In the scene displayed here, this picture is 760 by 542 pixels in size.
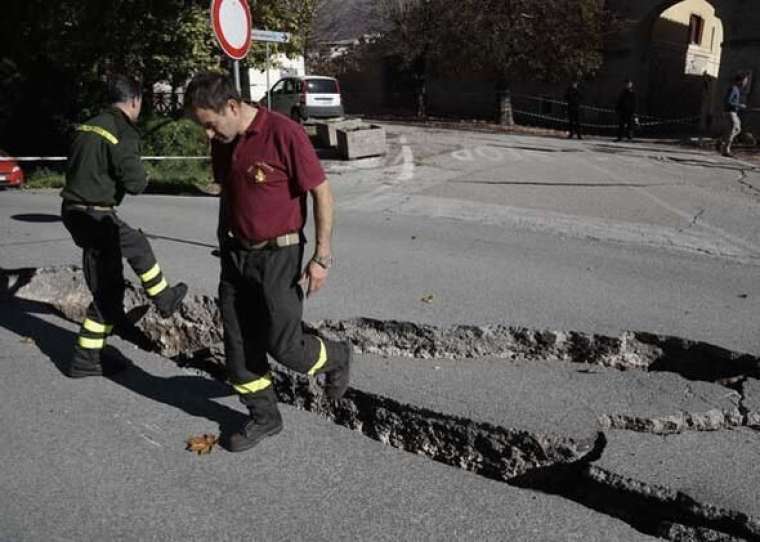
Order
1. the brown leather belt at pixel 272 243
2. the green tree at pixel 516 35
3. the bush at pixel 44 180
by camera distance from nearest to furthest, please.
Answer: the brown leather belt at pixel 272 243 < the bush at pixel 44 180 < the green tree at pixel 516 35

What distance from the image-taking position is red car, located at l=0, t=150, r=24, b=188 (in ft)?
44.9

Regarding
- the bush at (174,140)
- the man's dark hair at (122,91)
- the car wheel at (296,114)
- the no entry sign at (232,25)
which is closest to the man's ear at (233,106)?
the man's dark hair at (122,91)

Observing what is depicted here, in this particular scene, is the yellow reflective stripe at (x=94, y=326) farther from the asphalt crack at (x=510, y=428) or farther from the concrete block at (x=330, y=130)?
the concrete block at (x=330, y=130)

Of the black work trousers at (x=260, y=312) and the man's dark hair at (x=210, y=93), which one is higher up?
the man's dark hair at (x=210, y=93)

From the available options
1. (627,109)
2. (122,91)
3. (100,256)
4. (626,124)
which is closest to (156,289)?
(100,256)

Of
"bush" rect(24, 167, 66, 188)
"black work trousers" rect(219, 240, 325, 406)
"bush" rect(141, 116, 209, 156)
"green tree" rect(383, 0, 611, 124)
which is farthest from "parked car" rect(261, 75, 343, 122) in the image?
"black work trousers" rect(219, 240, 325, 406)

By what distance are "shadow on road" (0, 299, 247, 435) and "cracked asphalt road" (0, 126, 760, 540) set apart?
0.02 metres

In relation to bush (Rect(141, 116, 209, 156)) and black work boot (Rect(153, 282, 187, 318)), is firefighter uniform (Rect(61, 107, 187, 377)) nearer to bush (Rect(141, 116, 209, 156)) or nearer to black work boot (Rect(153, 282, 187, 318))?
Result: black work boot (Rect(153, 282, 187, 318))

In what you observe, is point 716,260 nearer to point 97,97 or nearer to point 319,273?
point 319,273

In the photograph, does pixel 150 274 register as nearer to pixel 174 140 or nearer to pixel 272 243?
pixel 272 243

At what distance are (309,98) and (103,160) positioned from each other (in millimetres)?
19323

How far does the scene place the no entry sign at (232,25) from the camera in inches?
288

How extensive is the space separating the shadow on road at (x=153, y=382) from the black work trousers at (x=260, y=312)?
521 millimetres

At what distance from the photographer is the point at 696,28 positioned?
31047 millimetres
